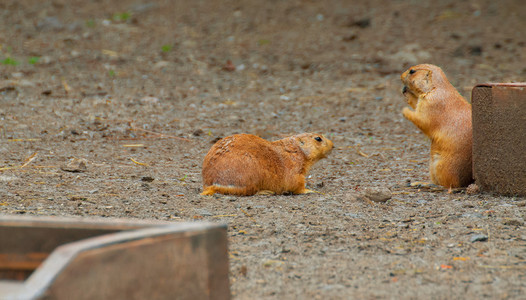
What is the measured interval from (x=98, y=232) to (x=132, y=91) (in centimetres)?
644

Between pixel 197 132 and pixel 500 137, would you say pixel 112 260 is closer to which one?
pixel 500 137

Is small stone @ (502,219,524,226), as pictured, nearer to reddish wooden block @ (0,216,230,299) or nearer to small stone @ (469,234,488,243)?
small stone @ (469,234,488,243)

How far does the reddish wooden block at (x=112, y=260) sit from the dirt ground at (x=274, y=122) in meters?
0.66

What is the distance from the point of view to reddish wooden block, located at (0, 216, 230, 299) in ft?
6.33

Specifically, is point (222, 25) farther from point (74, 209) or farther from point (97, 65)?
point (74, 209)

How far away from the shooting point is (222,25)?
459 inches

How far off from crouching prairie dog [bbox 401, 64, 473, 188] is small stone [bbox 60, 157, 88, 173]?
264 cm

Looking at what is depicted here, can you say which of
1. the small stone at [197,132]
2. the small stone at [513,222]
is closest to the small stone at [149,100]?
the small stone at [197,132]

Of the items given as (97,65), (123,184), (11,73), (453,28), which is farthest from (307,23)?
(123,184)

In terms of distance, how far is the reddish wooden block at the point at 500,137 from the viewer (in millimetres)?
4477

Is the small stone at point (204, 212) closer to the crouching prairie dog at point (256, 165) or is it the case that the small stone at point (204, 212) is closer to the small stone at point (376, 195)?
the crouching prairie dog at point (256, 165)

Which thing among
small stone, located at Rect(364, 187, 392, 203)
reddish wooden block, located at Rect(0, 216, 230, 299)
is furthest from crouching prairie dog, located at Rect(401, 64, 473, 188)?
reddish wooden block, located at Rect(0, 216, 230, 299)

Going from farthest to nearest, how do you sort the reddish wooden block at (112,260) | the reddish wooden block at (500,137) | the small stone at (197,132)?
the small stone at (197,132) < the reddish wooden block at (500,137) < the reddish wooden block at (112,260)

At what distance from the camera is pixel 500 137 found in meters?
4.55
